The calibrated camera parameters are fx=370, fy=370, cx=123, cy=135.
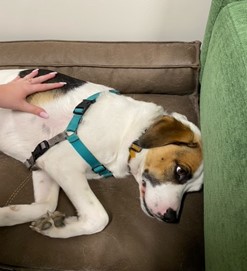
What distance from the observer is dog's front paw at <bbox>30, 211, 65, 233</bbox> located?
134 centimetres

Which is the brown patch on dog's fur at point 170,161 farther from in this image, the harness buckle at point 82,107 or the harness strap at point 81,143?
the harness buckle at point 82,107

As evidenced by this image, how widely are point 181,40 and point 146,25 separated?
0.81 feet

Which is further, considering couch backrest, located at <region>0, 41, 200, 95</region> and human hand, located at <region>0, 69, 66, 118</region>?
couch backrest, located at <region>0, 41, 200, 95</region>

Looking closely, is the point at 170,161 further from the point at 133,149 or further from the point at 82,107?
the point at 82,107

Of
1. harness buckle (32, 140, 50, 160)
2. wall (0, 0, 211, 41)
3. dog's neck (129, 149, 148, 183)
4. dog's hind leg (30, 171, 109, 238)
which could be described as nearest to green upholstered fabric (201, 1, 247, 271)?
dog's neck (129, 149, 148, 183)

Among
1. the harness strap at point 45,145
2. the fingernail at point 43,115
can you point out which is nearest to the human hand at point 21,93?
the fingernail at point 43,115

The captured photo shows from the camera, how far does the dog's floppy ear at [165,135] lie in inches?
57.1

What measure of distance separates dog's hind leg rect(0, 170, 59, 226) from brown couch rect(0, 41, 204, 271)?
0.03m

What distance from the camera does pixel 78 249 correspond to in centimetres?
129

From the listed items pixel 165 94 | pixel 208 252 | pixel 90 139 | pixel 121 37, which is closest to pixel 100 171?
pixel 90 139

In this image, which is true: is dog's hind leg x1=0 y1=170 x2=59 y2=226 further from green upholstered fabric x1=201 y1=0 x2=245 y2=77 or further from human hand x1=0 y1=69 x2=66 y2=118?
green upholstered fabric x1=201 y1=0 x2=245 y2=77

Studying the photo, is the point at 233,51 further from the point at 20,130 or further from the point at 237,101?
the point at 20,130

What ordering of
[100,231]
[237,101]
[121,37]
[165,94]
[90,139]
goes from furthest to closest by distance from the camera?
[121,37] → [165,94] → [90,139] → [100,231] → [237,101]

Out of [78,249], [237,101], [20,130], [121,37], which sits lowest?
[78,249]
